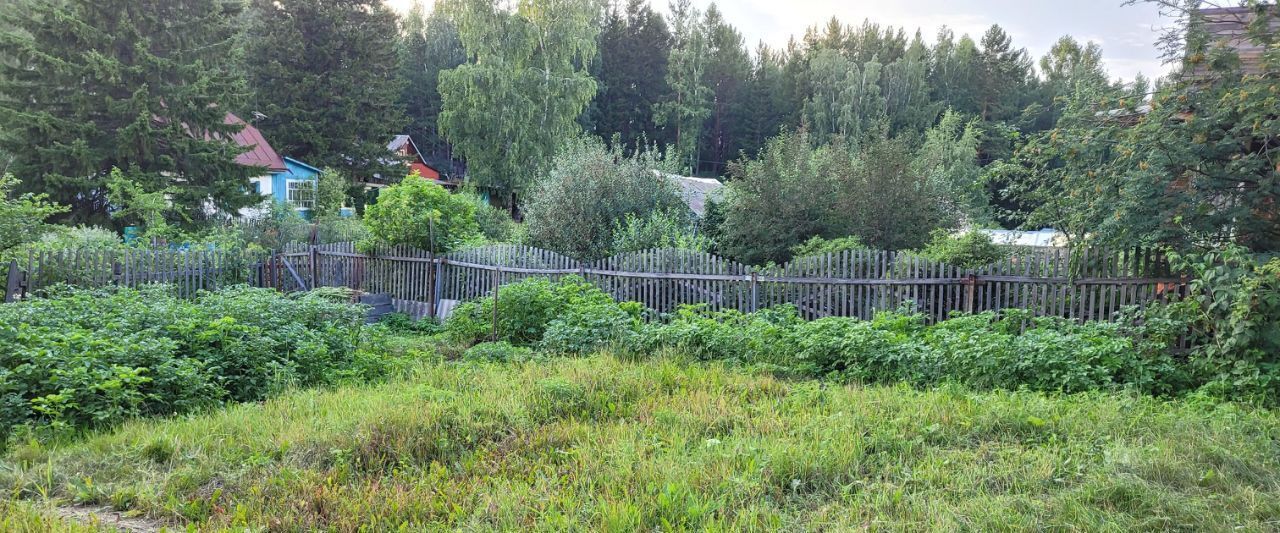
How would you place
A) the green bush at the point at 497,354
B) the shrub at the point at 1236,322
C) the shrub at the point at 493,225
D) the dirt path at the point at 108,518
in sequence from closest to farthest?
the dirt path at the point at 108,518 < the shrub at the point at 1236,322 < the green bush at the point at 497,354 < the shrub at the point at 493,225

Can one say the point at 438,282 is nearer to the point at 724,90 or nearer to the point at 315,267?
the point at 315,267

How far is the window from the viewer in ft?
90.4

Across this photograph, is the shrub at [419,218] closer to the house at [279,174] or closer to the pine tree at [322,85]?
the house at [279,174]

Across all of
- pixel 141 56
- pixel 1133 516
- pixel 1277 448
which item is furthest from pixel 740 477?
pixel 141 56

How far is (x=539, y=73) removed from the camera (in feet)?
109

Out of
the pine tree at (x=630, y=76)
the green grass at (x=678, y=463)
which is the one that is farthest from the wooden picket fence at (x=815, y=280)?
the pine tree at (x=630, y=76)

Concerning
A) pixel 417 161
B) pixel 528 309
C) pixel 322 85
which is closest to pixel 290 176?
pixel 322 85

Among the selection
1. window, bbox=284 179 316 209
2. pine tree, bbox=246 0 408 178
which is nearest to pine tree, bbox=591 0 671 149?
pine tree, bbox=246 0 408 178

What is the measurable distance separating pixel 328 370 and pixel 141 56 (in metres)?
15.4

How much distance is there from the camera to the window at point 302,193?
1085 inches

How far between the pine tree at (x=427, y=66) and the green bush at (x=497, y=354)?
42090mm

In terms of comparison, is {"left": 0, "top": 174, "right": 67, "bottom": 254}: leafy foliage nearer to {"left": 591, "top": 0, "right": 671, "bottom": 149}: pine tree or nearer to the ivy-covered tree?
the ivy-covered tree

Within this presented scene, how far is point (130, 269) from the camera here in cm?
1255

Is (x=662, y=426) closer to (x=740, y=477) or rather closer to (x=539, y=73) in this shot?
(x=740, y=477)
